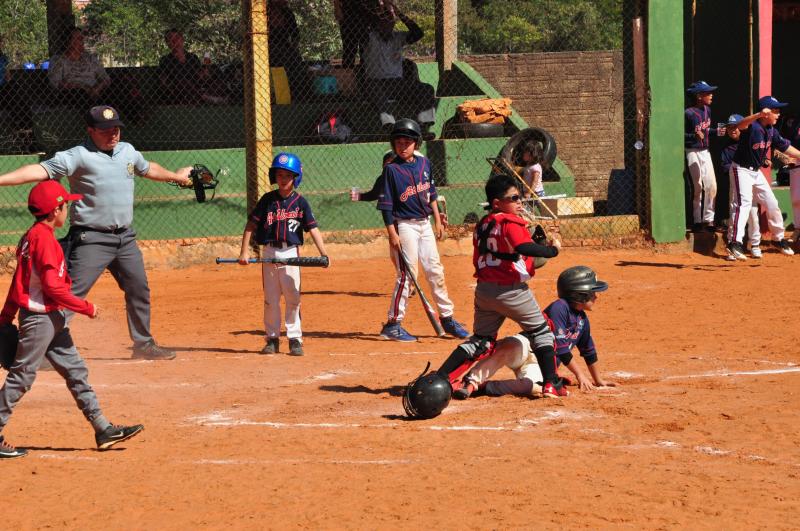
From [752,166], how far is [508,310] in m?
8.60

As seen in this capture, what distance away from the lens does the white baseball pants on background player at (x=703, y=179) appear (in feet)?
51.8

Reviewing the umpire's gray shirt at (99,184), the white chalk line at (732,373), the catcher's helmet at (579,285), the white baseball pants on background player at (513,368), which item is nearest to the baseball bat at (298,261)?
the umpire's gray shirt at (99,184)

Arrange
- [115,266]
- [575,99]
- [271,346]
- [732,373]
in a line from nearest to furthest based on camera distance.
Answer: [732,373] < [115,266] < [271,346] < [575,99]

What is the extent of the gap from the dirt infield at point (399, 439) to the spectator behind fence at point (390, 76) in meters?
6.56

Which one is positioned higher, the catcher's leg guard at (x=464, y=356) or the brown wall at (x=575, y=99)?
the brown wall at (x=575, y=99)

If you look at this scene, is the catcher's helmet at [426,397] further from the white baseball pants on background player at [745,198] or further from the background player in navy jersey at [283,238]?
the white baseball pants on background player at [745,198]

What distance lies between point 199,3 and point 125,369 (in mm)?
20972

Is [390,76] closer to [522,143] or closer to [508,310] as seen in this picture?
[522,143]

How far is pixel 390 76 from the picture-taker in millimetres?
17453

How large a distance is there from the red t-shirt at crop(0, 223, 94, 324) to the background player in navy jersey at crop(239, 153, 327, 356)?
3066mm

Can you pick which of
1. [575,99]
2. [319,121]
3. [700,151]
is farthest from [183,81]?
[575,99]

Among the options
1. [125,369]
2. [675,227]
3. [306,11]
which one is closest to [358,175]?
[675,227]

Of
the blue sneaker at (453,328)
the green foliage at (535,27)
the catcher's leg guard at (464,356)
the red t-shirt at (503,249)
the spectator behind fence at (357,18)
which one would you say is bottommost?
the blue sneaker at (453,328)

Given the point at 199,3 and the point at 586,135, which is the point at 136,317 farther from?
the point at 199,3
